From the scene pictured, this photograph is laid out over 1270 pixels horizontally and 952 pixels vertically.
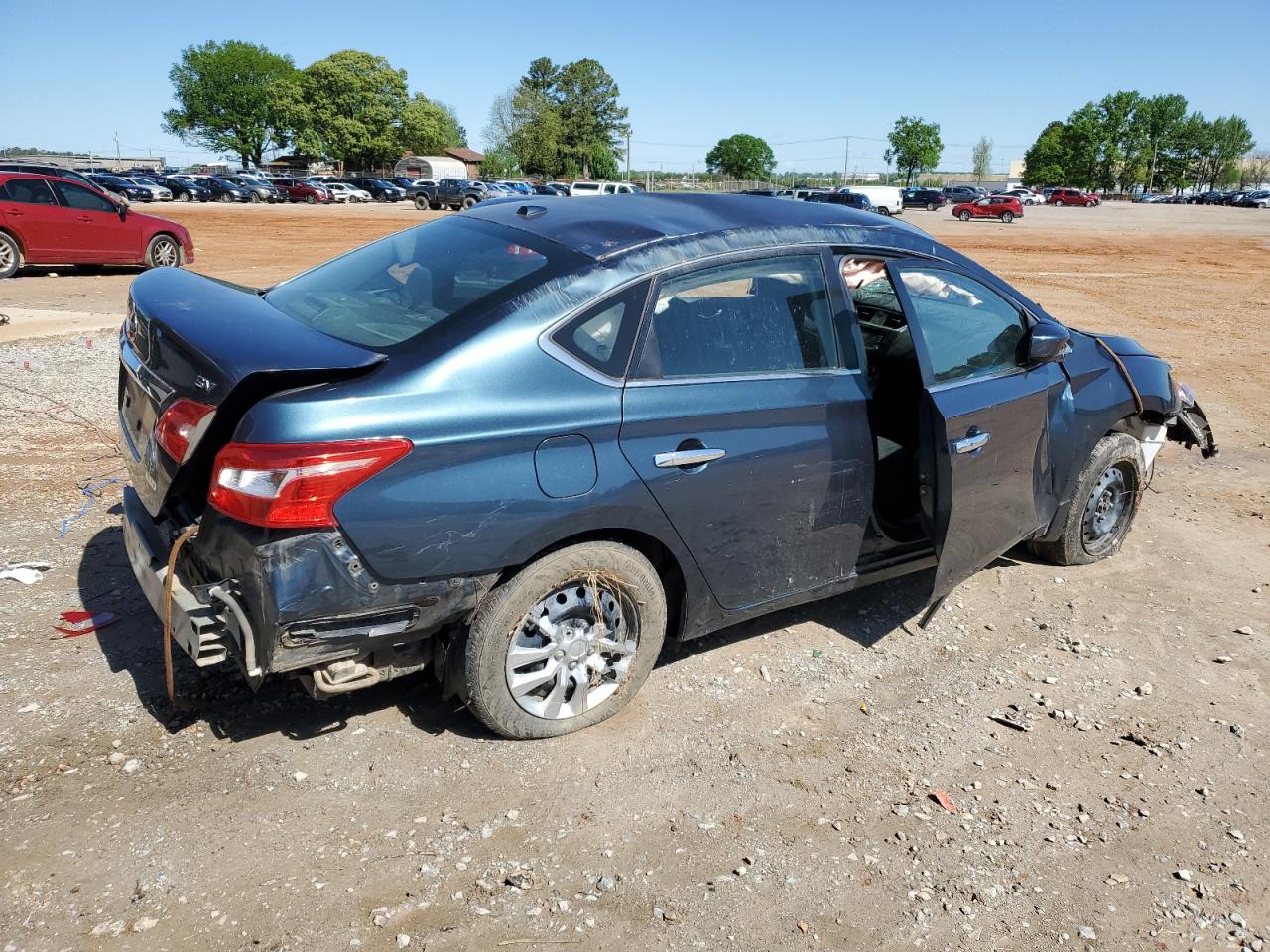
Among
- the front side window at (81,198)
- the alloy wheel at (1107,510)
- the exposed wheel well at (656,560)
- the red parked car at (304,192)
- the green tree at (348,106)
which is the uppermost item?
the green tree at (348,106)

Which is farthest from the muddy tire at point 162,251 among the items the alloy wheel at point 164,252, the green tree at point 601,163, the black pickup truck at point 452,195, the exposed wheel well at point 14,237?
the green tree at point 601,163

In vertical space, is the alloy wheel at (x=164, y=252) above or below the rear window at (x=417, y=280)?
below

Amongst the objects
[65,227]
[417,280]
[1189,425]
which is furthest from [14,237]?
[1189,425]

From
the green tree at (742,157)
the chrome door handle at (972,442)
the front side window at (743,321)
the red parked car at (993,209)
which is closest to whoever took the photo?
the front side window at (743,321)

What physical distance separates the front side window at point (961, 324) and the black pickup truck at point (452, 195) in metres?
47.9

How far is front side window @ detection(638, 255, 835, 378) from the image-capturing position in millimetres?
3410

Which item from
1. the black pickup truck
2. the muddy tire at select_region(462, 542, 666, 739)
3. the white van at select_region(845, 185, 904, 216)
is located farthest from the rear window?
the white van at select_region(845, 185, 904, 216)

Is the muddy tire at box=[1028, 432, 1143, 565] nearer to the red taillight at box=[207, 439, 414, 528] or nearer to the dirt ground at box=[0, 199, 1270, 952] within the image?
the dirt ground at box=[0, 199, 1270, 952]

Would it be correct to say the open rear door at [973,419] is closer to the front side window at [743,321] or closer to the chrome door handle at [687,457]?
the front side window at [743,321]

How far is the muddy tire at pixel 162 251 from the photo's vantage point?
16.3 meters

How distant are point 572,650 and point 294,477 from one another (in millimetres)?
1147

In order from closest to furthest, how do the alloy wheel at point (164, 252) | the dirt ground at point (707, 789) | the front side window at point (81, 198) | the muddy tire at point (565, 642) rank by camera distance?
1. the dirt ground at point (707, 789)
2. the muddy tire at point (565, 642)
3. the front side window at point (81, 198)
4. the alloy wheel at point (164, 252)

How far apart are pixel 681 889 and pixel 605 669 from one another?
2.83ft

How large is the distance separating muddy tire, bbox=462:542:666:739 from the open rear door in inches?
49.4
